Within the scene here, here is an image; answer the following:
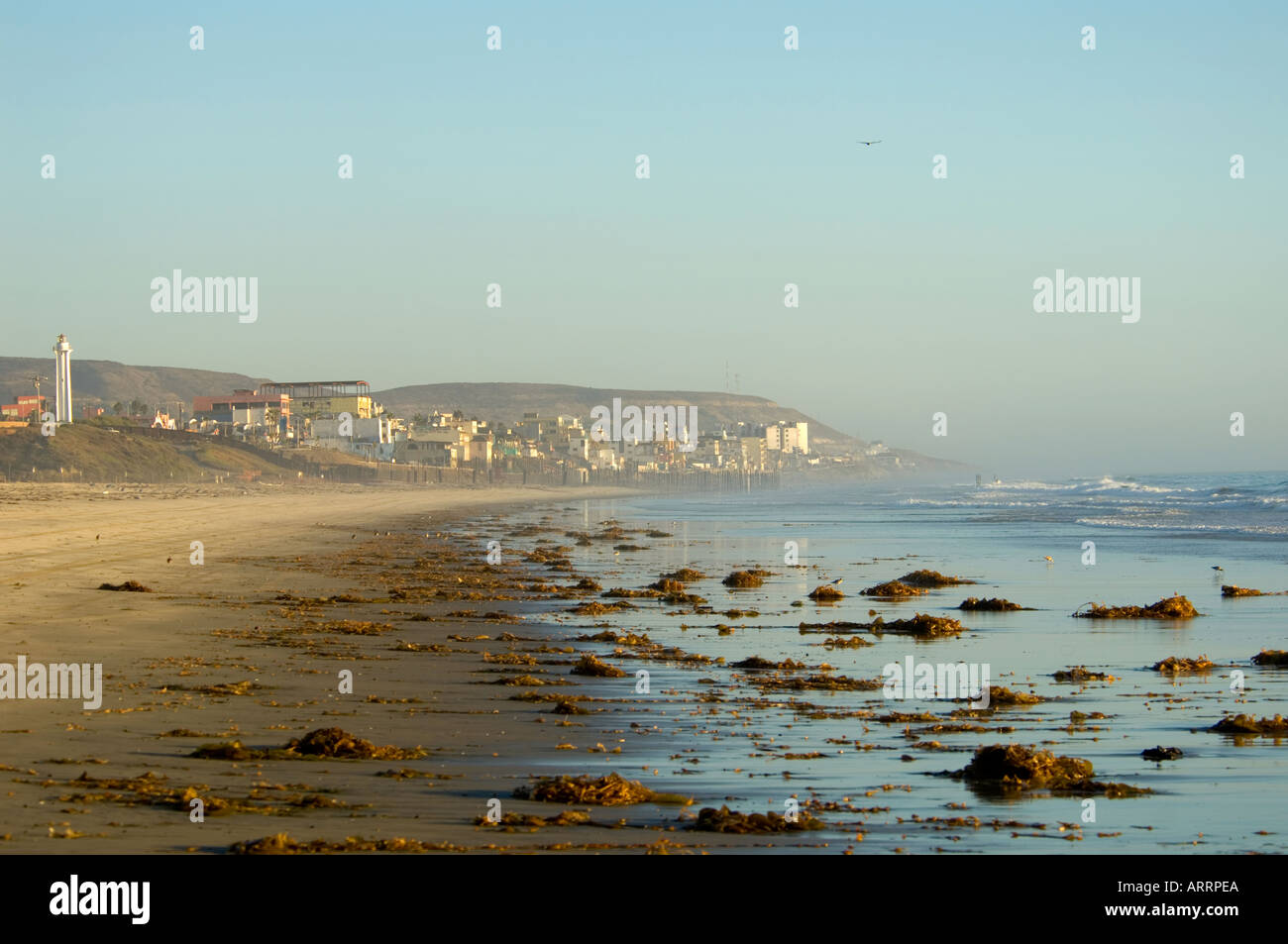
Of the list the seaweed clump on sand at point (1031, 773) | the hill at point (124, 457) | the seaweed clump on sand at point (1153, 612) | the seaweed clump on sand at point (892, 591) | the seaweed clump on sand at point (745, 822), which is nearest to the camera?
the seaweed clump on sand at point (745, 822)

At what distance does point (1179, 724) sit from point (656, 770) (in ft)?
15.9

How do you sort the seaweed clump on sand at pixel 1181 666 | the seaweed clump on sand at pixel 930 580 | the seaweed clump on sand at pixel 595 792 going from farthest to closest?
the seaweed clump on sand at pixel 930 580
the seaweed clump on sand at pixel 1181 666
the seaweed clump on sand at pixel 595 792

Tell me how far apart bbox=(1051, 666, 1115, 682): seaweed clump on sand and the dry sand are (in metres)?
5.51

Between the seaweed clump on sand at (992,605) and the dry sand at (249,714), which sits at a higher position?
the dry sand at (249,714)

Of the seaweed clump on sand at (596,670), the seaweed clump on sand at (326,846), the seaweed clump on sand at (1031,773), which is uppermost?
the seaweed clump on sand at (326,846)

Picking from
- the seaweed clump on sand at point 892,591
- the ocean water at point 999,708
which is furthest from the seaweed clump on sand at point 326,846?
the seaweed clump on sand at point 892,591

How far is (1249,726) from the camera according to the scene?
1053 cm

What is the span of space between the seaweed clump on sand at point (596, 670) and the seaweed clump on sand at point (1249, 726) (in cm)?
616

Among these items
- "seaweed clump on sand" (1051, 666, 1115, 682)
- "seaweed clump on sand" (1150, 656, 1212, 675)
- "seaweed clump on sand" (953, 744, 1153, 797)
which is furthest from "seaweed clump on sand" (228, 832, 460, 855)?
"seaweed clump on sand" (1150, 656, 1212, 675)

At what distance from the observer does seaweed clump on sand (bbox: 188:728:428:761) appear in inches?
372

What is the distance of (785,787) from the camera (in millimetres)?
8695

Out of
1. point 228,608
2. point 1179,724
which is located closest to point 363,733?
point 1179,724

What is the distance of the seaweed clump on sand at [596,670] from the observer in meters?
14.2

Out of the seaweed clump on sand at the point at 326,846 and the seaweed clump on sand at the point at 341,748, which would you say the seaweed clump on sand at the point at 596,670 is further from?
the seaweed clump on sand at the point at 326,846
